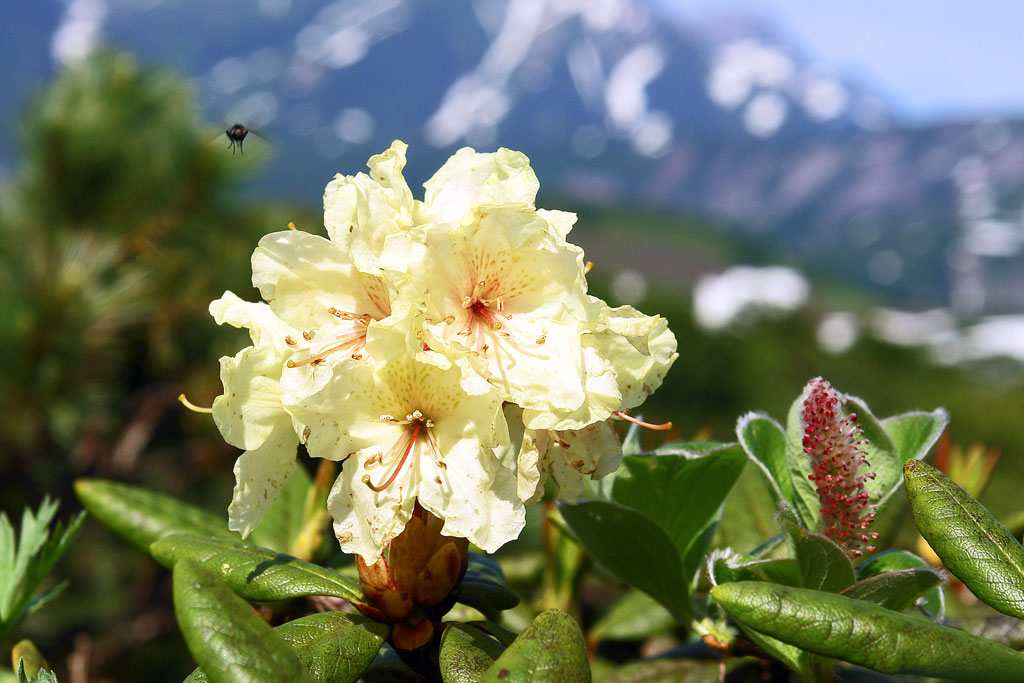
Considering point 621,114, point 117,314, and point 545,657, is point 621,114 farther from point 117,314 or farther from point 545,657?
point 545,657

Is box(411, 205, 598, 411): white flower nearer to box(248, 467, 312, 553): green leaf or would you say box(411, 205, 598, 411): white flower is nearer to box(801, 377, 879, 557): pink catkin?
box(801, 377, 879, 557): pink catkin

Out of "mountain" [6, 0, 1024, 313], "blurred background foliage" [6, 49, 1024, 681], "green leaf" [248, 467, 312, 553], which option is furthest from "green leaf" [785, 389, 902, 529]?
"mountain" [6, 0, 1024, 313]

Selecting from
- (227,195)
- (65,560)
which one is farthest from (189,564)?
(65,560)

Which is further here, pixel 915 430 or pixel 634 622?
pixel 634 622

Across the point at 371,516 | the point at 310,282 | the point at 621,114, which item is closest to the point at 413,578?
the point at 371,516

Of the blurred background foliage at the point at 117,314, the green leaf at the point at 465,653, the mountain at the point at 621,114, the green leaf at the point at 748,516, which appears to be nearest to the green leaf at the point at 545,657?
the green leaf at the point at 465,653

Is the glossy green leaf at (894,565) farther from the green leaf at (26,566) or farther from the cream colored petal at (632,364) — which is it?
the green leaf at (26,566)
